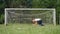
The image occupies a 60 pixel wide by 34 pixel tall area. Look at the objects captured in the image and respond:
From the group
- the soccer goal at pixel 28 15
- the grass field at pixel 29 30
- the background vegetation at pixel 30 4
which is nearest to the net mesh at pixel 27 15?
the soccer goal at pixel 28 15

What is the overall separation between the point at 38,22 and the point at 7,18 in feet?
6.07

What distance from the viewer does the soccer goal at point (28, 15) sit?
995 cm

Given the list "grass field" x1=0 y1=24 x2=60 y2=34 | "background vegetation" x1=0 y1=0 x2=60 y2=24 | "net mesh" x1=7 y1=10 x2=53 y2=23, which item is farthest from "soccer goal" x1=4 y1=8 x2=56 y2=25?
"grass field" x1=0 y1=24 x2=60 y2=34

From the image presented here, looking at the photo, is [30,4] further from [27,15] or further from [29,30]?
[29,30]

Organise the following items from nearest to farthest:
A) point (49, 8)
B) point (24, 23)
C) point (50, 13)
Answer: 1. point (24, 23)
2. point (50, 13)
3. point (49, 8)

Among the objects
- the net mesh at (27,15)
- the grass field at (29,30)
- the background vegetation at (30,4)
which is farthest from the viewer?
the background vegetation at (30,4)

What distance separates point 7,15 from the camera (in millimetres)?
Result: 10258

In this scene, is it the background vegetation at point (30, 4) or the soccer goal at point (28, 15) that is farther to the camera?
the background vegetation at point (30, 4)

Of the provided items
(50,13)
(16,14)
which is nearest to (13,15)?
(16,14)

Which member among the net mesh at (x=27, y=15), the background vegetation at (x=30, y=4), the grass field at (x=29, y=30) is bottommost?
the grass field at (x=29, y=30)

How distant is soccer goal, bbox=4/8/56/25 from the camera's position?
9.95 meters

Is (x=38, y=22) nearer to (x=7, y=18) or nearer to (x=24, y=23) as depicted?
(x=24, y=23)

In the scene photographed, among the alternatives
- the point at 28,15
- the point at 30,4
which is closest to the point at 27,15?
the point at 28,15

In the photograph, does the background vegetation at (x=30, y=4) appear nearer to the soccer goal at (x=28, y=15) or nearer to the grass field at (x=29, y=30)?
the soccer goal at (x=28, y=15)
